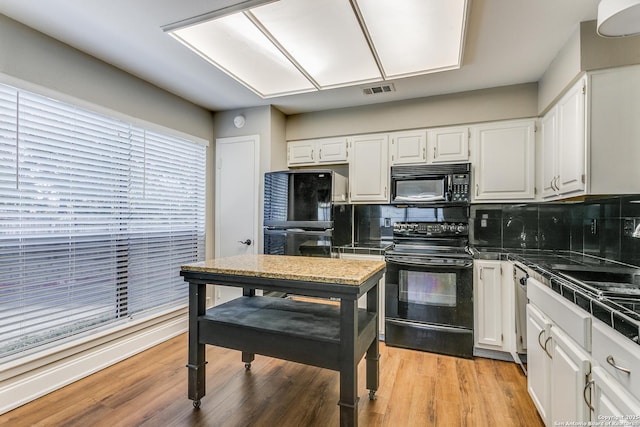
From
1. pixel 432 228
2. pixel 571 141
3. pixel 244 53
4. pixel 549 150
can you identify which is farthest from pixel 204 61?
pixel 549 150

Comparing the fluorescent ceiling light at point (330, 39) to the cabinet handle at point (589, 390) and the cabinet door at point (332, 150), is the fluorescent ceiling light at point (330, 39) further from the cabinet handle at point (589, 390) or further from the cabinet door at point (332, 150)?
the cabinet handle at point (589, 390)

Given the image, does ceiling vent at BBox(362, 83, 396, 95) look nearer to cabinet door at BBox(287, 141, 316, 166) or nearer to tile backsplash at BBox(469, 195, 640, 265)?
cabinet door at BBox(287, 141, 316, 166)

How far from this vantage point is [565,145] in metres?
2.26

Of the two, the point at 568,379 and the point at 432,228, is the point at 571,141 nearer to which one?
the point at 432,228

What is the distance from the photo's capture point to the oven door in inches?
106

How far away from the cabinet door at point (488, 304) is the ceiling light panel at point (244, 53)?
2304 mm

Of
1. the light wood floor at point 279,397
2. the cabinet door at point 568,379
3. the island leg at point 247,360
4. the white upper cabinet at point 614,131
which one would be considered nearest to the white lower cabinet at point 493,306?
the light wood floor at point 279,397

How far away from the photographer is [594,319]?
47.5 inches

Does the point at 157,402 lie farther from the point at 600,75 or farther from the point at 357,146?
the point at 600,75

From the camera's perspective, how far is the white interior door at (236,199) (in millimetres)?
3613

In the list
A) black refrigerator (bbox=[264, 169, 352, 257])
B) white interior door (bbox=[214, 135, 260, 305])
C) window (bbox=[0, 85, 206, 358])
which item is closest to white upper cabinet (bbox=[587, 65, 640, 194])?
black refrigerator (bbox=[264, 169, 352, 257])

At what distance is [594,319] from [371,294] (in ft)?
3.78

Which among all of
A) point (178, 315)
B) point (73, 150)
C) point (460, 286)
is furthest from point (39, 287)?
point (460, 286)

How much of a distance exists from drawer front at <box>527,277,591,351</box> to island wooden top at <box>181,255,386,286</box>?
2.97 ft
